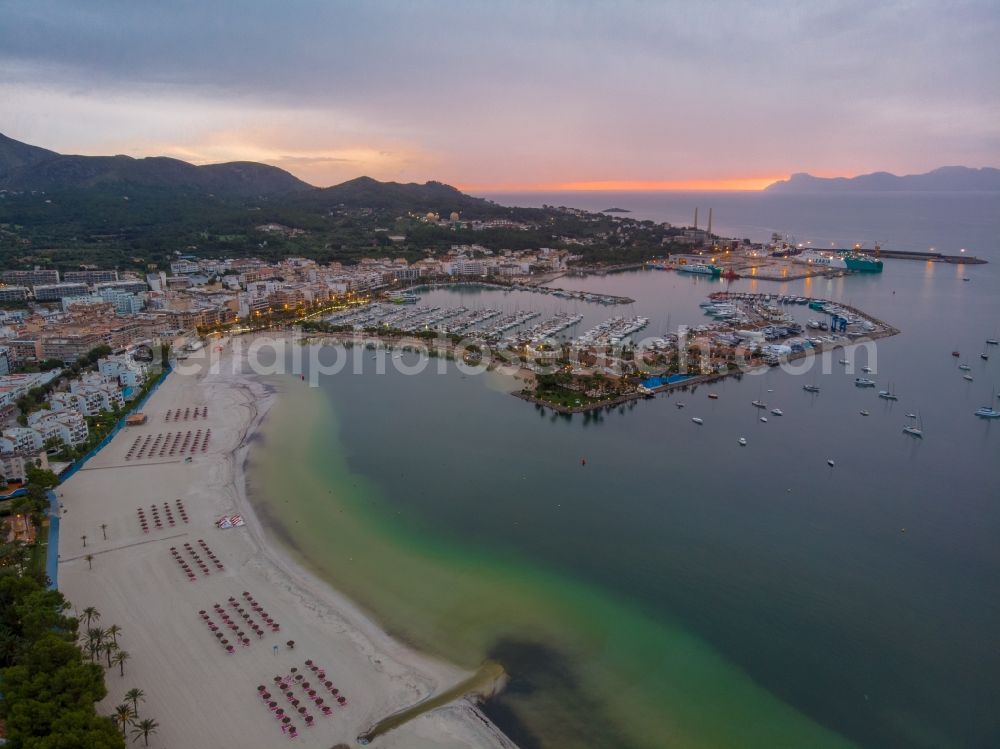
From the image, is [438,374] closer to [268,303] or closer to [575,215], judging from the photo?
[268,303]

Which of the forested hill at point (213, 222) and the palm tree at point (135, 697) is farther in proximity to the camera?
the forested hill at point (213, 222)

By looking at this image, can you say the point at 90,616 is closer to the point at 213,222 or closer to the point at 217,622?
the point at 217,622

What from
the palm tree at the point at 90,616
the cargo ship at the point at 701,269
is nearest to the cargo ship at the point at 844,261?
the cargo ship at the point at 701,269

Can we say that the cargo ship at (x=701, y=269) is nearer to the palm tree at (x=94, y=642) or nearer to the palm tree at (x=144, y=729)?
the palm tree at (x=94, y=642)

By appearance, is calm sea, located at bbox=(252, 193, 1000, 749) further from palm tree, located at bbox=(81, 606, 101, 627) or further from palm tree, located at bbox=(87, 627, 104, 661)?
palm tree, located at bbox=(87, 627, 104, 661)

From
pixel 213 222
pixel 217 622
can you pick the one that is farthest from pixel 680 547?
pixel 213 222
